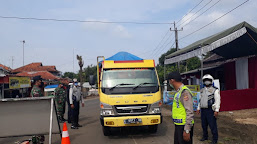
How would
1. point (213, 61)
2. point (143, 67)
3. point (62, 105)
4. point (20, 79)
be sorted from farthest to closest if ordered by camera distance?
point (20, 79) < point (213, 61) < point (62, 105) < point (143, 67)

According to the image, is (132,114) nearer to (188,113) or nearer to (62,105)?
(188,113)

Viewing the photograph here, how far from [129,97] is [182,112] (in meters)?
2.98

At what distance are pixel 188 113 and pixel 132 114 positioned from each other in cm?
314

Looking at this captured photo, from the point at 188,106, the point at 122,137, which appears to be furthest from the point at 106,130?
the point at 188,106

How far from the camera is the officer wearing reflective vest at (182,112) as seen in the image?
364 centimetres

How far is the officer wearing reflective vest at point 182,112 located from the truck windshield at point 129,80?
9.87 ft

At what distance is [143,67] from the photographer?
7.52 meters

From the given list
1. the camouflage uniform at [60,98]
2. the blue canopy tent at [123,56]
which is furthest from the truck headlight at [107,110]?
the camouflage uniform at [60,98]

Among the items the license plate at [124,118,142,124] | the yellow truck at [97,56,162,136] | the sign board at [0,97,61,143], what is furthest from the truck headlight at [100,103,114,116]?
the sign board at [0,97,61,143]

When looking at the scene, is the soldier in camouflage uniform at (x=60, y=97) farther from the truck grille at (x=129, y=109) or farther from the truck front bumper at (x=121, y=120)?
the truck grille at (x=129, y=109)

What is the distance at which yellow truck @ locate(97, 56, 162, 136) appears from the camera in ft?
21.6

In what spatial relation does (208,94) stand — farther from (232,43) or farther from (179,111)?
(232,43)

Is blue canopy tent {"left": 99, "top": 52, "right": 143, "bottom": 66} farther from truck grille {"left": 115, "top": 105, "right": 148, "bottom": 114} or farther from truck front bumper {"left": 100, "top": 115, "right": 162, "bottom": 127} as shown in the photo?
truck front bumper {"left": 100, "top": 115, "right": 162, "bottom": 127}

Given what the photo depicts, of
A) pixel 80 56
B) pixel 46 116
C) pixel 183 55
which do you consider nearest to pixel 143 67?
pixel 46 116
